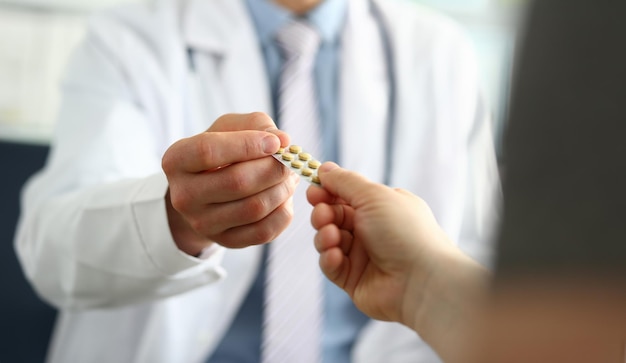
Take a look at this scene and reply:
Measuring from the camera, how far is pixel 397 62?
91cm

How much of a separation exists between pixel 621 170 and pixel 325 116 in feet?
2.16

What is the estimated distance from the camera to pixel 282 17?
88cm

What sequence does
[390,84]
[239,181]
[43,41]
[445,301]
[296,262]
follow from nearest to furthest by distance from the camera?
[445,301]
[239,181]
[296,262]
[390,84]
[43,41]

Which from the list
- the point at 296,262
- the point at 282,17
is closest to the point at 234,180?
the point at 296,262

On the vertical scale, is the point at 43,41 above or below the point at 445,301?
below

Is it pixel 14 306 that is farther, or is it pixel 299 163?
pixel 14 306

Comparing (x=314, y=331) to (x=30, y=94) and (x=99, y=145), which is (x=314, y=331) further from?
(x=30, y=94)

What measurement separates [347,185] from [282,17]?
43cm

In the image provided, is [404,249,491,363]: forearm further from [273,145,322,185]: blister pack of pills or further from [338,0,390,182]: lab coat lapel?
[338,0,390,182]: lab coat lapel

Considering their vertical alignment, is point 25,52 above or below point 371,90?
below

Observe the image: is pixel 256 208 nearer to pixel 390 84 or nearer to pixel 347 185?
pixel 347 185

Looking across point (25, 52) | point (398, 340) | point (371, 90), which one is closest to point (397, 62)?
point (371, 90)

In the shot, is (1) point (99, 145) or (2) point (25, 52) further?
(2) point (25, 52)

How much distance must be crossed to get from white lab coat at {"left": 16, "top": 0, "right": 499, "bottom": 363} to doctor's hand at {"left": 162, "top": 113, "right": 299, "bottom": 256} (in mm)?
174
